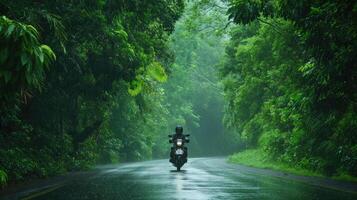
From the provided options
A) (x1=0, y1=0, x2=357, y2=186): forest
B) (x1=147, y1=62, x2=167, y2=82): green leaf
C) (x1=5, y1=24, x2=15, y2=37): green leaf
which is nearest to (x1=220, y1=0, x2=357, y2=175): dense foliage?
(x1=0, y1=0, x2=357, y2=186): forest

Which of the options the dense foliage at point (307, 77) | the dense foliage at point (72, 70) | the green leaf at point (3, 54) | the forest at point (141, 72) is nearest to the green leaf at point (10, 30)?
the forest at point (141, 72)

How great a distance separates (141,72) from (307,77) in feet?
32.1

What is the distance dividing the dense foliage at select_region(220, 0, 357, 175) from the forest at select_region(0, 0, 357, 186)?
5 cm

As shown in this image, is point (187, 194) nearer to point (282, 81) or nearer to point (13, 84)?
point (13, 84)

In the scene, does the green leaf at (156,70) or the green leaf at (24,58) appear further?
the green leaf at (156,70)

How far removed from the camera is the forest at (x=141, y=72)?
14156 mm

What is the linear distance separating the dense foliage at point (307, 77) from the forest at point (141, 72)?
0.05m

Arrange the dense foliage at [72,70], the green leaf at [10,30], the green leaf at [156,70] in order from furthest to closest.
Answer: the green leaf at [156,70] → the dense foliage at [72,70] → the green leaf at [10,30]

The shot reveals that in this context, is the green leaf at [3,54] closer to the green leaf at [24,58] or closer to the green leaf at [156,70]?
the green leaf at [24,58]

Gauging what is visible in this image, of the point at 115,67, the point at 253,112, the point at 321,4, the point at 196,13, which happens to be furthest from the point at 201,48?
the point at 321,4

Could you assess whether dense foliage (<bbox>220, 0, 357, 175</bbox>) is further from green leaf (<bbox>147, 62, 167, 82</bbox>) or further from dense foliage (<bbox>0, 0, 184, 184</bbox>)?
green leaf (<bbox>147, 62, 167, 82</bbox>)

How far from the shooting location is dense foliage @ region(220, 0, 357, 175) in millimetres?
14836

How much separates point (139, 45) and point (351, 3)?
1300cm

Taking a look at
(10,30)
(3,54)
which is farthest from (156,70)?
(10,30)
